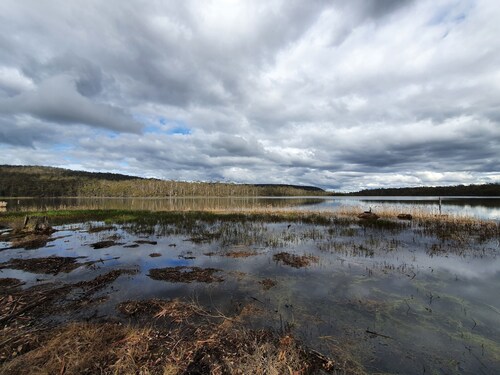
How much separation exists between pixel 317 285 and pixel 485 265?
26.9 ft

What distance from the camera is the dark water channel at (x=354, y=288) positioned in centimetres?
514

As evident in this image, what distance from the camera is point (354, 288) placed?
836cm

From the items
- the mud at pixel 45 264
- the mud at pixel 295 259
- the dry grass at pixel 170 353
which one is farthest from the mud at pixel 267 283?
the mud at pixel 45 264

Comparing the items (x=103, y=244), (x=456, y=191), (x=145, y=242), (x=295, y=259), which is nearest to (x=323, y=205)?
(x=145, y=242)

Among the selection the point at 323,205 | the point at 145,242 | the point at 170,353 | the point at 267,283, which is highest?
the point at 323,205

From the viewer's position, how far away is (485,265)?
10836mm

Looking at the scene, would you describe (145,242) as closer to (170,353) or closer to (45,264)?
(45,264)

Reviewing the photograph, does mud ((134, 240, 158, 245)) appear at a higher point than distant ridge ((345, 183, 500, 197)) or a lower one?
lower

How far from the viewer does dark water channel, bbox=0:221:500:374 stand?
5145 mm

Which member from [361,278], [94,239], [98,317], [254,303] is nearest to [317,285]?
[361,278]

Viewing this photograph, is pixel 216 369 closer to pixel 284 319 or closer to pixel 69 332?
pixel 284 319

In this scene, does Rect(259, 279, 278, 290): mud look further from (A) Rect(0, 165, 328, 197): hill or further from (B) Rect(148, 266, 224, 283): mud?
(A) Rect(0, 165, 328, 197): hill

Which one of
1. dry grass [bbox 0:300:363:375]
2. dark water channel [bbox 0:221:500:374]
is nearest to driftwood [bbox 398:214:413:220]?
dark water channel [bbox 0:221:500:374]

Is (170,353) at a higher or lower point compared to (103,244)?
higher
